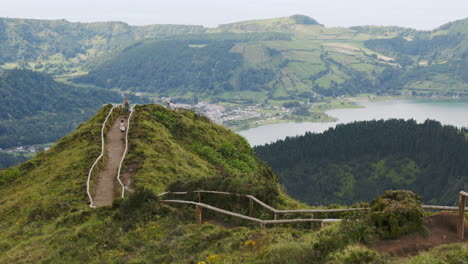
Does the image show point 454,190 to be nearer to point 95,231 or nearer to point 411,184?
point 411,184

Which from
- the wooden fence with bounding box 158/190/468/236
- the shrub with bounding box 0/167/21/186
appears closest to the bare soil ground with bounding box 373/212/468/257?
the wooden fence with bounding box 158/190/468/236

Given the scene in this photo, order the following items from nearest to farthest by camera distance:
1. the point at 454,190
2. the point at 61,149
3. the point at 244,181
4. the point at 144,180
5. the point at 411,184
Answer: the point at 244,181
the point at 144,180
the point at 61,149
the point at 454,190
the point at 411,184

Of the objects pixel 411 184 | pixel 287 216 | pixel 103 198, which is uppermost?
pixel 287 216

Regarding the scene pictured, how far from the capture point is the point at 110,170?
28875 mm

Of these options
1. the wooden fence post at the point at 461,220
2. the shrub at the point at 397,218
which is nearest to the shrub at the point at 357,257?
the shrub at the point at 397,218

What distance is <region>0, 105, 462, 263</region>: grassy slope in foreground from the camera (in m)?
10.6

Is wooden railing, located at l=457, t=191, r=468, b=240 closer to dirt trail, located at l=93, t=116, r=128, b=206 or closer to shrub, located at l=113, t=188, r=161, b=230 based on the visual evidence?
shrub, located at l=113, t=188, r=161, b=230

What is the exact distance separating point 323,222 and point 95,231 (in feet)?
33.8

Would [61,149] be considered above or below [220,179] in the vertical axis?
below

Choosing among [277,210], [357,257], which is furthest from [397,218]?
[277,210]

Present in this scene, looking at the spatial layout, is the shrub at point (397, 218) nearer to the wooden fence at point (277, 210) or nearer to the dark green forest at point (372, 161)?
the wooden fence at point (277, 210)

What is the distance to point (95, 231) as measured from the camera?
57.1 feet

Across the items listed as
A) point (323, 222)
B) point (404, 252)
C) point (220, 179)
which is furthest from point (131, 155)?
point (404, 252)

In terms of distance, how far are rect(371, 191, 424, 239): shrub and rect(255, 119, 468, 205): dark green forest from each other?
373ft
